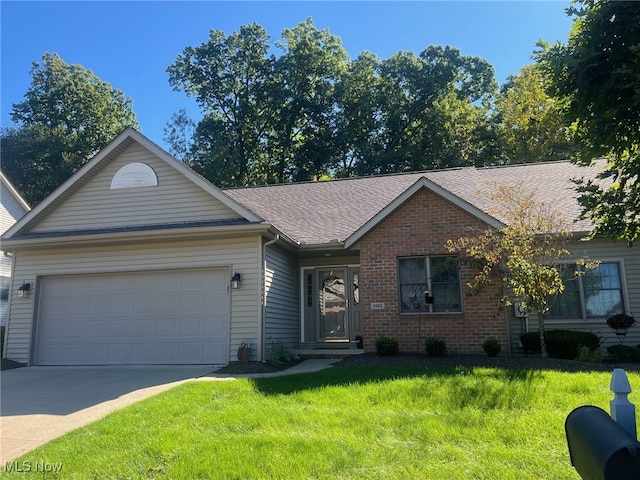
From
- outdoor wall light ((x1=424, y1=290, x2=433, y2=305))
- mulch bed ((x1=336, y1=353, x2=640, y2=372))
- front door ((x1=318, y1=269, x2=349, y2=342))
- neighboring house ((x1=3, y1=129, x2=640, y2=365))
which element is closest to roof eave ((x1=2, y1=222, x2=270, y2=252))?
neighboring house ((x1=3, y1=129, x2=640, y2=365))

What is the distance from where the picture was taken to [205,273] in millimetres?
11570

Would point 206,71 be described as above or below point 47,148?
above

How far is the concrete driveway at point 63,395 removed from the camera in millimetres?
5844

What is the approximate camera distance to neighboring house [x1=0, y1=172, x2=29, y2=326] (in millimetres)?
18616

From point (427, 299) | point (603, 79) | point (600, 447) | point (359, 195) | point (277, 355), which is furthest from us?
point (359, 195)

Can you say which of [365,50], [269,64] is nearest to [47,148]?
[269,64]

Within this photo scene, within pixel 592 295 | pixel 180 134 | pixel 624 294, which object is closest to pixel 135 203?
pixel 592 295

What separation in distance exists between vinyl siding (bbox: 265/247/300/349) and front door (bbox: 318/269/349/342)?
75 cm

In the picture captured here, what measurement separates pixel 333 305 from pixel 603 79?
10.1 meters

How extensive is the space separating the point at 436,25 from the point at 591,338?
26.8 ft

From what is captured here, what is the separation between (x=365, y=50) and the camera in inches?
1474

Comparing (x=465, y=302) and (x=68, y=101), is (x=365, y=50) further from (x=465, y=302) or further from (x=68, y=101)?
(x=465, y=302)

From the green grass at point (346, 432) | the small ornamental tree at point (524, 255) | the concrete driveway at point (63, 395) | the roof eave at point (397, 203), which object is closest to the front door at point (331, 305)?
the roof eave at point (397, 203)
